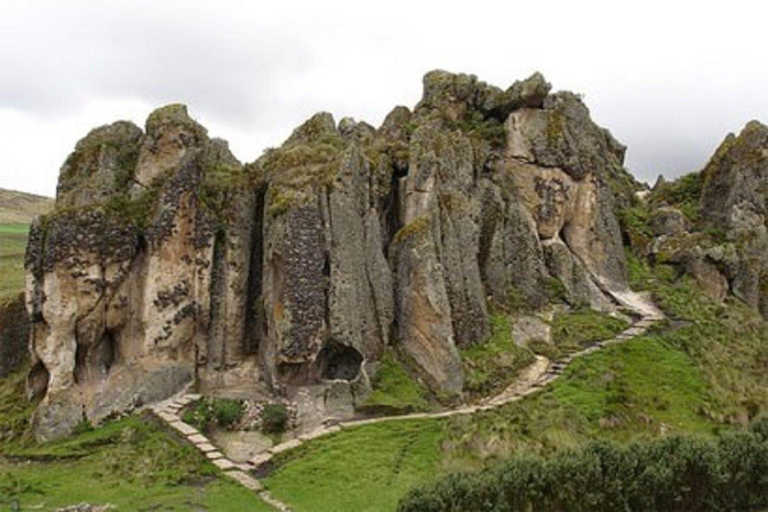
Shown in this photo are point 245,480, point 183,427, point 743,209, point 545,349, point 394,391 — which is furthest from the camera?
point 743,209

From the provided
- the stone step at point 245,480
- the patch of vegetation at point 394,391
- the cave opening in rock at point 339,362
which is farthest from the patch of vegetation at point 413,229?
the stone step at point 245,480

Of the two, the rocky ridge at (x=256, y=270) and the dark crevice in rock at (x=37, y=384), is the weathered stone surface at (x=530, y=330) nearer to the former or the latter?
the rocky ridge at (x=256, y=270)

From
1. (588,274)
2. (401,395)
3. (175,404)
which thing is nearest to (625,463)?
(401,395)

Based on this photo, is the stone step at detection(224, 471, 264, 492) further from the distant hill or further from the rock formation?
the distant hill

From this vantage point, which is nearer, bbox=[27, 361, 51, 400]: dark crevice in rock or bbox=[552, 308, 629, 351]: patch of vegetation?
bbox=[27, 361, 51, 400]: dark crevice in rock

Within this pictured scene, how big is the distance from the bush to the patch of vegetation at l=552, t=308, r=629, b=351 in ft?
57.5

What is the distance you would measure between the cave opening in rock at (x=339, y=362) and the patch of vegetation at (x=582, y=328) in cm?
1307

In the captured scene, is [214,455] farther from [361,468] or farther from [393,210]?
[393,210]

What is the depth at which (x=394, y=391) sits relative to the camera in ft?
110

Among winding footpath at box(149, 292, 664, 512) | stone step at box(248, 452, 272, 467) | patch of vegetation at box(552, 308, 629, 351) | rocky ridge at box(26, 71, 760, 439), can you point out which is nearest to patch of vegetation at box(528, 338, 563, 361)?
winding footpath at box(149, 292, 664, 512)

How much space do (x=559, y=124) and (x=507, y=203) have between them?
764 cm

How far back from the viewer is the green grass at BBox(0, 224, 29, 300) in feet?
264

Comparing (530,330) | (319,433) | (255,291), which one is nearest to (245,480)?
(319,433)

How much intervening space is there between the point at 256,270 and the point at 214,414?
8787mm
